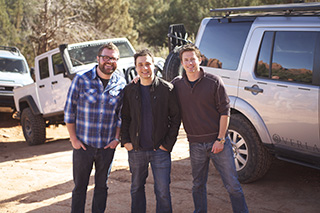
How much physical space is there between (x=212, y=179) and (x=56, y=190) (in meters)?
2.04

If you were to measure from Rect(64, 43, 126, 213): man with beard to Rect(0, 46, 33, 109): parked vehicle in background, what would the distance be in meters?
8.30

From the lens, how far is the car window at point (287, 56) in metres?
3.97

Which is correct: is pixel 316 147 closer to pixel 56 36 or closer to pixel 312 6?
pixel 312 6

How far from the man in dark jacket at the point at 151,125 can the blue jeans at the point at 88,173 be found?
282 mm

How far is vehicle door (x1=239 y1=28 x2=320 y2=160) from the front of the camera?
3922 millimetres

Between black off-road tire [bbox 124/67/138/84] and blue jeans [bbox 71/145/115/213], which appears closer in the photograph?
blue jeans [bbox 71/145/115/213]

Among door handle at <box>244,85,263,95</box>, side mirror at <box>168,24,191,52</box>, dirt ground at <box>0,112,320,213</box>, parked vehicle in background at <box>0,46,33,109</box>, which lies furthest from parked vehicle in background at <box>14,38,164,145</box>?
door handle at <box>244,85,263,95</box>

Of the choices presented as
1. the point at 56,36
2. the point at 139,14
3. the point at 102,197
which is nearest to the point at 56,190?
the point at 102,197

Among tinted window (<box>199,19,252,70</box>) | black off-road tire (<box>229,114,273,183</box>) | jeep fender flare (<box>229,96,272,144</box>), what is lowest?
black off-road tire (<box>229,114,273,183</box>)

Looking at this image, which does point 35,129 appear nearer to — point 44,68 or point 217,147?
point 44,68

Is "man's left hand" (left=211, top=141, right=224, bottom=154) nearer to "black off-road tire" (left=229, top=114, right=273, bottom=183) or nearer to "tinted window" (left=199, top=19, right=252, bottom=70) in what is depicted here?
"black off-road tire" (left=229, top=114, right=273, bottom=183)

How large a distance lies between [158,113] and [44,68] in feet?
20.4

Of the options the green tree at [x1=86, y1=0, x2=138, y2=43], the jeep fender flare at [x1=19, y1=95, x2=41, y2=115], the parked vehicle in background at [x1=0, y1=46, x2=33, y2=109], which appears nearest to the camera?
the jeep fender flare at [x1=19, y1=95, x2=41, y2=115]

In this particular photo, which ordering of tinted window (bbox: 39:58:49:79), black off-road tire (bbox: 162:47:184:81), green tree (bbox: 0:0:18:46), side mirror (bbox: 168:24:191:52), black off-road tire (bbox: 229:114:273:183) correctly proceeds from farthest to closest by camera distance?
green tree (bbox: 0:0:18:46)
tinted window (bbox: 39:58:49:79)
side mirror (bbox: 168:24:191:52)
black off-road tire (bbox: 162:47:184:81)
black off-road tire (bbox: 229:114:273:183)
